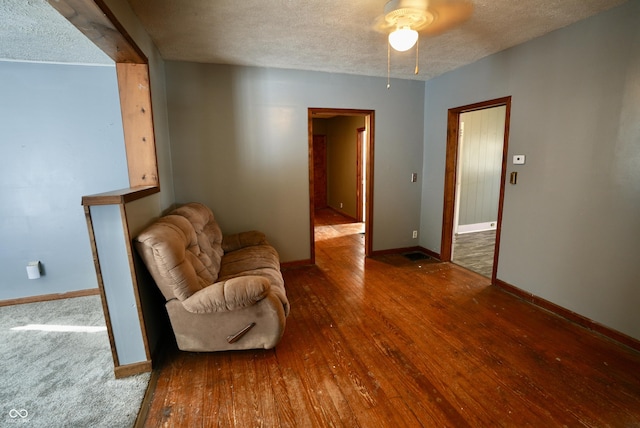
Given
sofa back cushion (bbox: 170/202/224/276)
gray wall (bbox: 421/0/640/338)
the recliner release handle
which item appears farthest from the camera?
sofa back cushion (bbox: 170/202/224/276)

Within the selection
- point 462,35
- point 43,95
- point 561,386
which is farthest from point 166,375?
point 462,35

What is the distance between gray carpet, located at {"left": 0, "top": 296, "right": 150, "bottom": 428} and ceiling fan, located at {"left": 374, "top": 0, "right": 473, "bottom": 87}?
2.88 metres

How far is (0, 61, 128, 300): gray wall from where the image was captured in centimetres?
270

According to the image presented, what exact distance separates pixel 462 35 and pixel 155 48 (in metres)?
2.75

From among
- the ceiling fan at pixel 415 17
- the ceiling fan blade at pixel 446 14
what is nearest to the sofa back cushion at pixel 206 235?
the ceiling fan at pixel 415 17

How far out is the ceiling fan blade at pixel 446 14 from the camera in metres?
1.97

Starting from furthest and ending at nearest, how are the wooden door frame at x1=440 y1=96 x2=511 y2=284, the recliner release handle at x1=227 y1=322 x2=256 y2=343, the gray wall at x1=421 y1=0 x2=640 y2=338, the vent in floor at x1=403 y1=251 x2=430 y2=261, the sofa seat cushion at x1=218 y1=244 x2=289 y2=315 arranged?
the vent in floor at x1=403 y1=251 x2=430 y2=261 → the wooden door frame at x1=440 y1=96 x2=511 y2=284 → the sofa seat cushion at x1=218 y1=244 x2=289 y2=315 → the gray wall at x1=421 y1=0 x2=640 y2=338 → the recliner release handle at x1=227 y1=322 x2=256 y2=343

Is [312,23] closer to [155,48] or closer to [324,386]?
[155,48]

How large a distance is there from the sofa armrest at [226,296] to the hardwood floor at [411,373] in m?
0.44

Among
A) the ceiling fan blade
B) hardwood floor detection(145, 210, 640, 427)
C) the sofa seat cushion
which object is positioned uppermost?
the ceiling fan blade

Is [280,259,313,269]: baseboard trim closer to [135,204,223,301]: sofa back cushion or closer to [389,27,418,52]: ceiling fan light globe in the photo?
[135,204,223,301]: sofa back cushion

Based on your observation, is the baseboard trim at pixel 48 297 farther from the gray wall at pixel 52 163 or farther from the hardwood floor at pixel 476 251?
the hardwood floor at pixel 476 251

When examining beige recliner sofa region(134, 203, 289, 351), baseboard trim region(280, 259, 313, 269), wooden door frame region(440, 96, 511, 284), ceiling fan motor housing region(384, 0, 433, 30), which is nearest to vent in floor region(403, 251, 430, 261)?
wooden door frame region(440, 96, 511, 284)

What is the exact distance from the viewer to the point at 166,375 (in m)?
1.88
